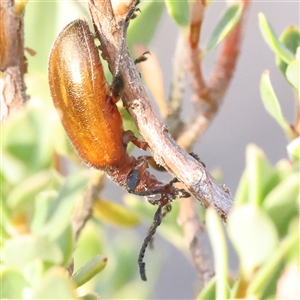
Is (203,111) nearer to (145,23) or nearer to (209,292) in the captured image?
(145,23)

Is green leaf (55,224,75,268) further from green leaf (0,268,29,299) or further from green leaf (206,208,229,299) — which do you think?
green leaf (206,208,229,299)

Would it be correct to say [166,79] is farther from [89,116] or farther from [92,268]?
[92,268]

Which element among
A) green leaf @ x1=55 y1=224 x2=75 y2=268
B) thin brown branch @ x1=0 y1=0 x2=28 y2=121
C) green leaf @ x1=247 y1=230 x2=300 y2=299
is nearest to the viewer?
green leaf @ x1=247 y1=230 x2=300 y2=299

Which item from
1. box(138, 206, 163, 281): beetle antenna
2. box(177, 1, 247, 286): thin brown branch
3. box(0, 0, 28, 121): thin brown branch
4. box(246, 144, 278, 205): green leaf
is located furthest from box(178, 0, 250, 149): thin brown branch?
box(246, 144, 278, 205): green leaf

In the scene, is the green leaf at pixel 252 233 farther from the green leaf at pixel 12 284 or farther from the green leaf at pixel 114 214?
the green leaf at pixel 114 214

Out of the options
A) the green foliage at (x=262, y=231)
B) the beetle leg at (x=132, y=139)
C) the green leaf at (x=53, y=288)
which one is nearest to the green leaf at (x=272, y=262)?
the green foliage at (x=262, y=231)
